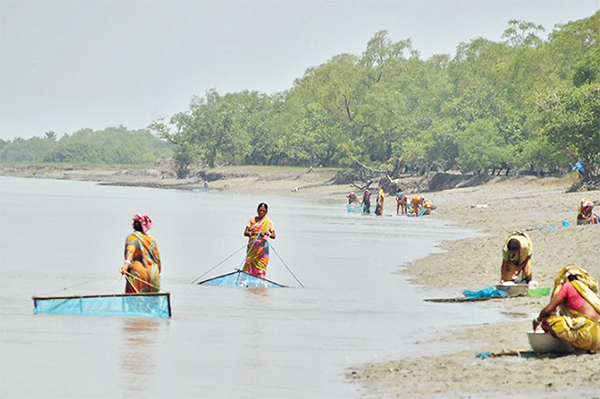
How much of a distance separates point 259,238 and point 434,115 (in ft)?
240

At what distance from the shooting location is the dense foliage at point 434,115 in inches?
2247

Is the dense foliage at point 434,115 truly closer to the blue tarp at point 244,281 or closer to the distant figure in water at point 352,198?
the distant figure in water at point 352,198

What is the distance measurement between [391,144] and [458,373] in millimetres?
76796

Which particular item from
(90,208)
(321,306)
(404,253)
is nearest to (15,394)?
(321,306)

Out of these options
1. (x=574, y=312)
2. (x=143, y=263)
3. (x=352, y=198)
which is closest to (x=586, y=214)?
(x=143, y=263)

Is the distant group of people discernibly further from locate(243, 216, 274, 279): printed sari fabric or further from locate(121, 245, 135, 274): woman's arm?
locate(243, 216, 274, 279): printed sari fabric

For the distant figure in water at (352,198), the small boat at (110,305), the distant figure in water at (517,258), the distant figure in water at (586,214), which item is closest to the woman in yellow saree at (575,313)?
the distant figure in water at (517,258)

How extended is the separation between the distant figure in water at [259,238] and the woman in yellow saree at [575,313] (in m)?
Result: 8.44

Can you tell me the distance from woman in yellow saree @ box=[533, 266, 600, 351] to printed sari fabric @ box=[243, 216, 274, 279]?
8.75 metres

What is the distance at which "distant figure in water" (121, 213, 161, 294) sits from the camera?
568 inches

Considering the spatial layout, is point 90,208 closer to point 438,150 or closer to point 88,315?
point 438,150

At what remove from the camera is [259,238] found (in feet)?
64.7

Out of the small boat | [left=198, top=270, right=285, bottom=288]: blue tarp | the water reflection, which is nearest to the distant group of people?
the water reflection

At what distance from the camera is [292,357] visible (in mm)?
12953
